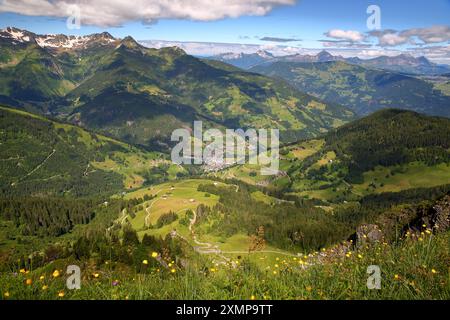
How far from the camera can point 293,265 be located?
1033 centimetres

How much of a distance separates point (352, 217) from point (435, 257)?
19617 cm

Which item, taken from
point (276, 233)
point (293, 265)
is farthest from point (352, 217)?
point (293, 265)

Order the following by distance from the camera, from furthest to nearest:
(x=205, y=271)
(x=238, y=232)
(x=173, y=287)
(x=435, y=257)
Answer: (x=238, y=232)
(x=205, y=271)
(x=435, y=257)
(x=173, y=287)

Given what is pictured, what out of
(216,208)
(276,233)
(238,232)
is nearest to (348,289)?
(276,233)

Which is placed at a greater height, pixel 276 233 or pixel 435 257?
pixel 435 257

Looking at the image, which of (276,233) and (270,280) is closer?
(270,280)

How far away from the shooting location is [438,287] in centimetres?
705

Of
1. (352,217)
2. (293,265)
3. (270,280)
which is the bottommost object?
(352,217)
